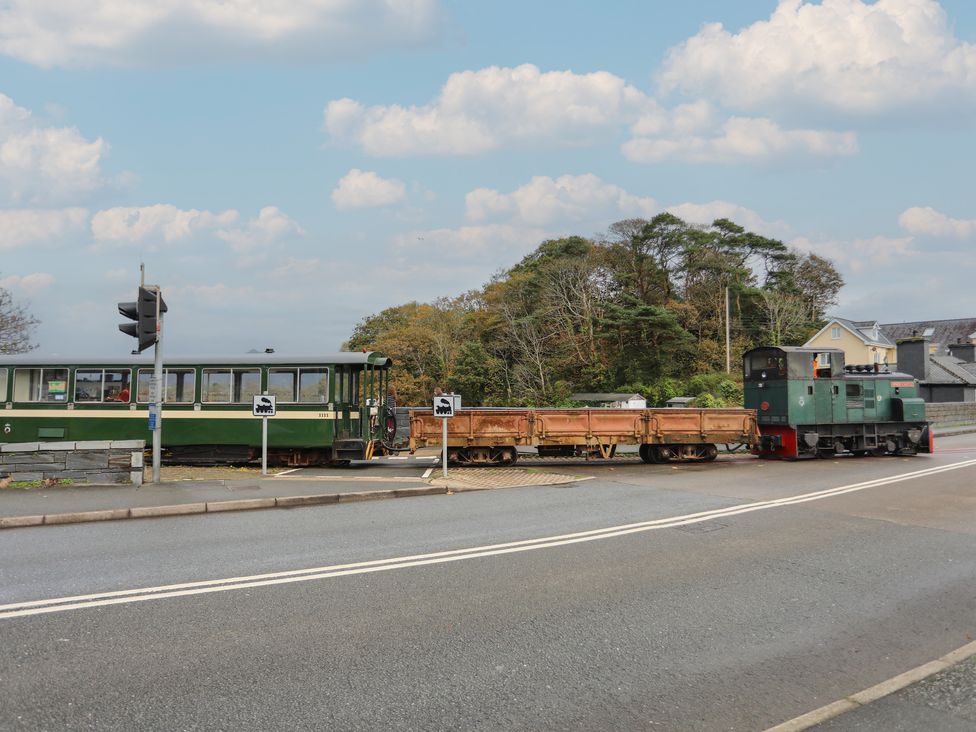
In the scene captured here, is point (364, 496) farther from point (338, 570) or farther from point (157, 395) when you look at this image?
point (338, 570)

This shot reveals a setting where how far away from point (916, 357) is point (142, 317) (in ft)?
175

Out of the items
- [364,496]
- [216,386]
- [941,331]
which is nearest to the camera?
[364,496]

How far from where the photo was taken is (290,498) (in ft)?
37.4

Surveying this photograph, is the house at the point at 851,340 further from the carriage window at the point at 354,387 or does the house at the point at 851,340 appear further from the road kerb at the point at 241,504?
the road kerb at the point at 241,504

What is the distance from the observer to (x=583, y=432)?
1812 centimetres

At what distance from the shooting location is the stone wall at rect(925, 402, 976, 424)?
38.8 metres

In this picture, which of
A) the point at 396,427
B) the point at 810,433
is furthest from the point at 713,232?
the point at 396,427

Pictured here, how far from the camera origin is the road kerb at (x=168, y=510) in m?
10.3

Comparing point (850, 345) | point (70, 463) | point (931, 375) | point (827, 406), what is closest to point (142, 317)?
point (70, 463)

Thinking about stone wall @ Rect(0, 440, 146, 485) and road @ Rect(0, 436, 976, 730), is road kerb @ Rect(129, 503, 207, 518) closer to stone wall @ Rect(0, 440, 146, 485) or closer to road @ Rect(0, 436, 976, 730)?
road @ Rect(0, 436, 976, 730)

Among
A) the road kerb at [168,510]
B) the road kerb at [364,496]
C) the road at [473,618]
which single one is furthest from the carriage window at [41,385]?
the road kerb at [364,496]

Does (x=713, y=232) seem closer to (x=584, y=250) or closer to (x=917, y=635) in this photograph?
(x=584, y=250)

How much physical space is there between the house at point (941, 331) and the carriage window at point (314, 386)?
241ft

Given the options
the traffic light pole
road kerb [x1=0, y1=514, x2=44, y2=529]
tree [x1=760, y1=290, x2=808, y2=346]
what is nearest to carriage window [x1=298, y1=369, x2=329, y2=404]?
the traffic light pole
